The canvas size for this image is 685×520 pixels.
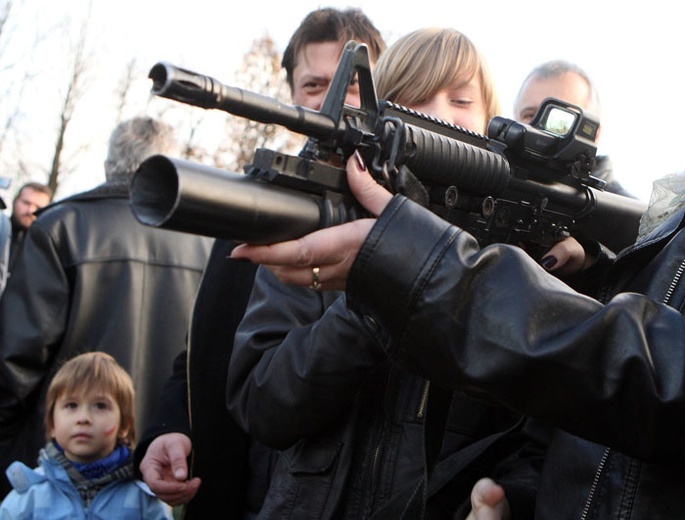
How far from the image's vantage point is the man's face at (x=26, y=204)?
8305mm

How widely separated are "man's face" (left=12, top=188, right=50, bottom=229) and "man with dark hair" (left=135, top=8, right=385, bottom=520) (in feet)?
19.4

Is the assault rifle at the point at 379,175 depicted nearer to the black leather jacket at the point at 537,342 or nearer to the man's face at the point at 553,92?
the black leather jacket at the point at 537,342

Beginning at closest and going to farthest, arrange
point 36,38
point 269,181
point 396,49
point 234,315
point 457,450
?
point 269,181
point 457,450
point 396,49
point 234,315
point 36,38

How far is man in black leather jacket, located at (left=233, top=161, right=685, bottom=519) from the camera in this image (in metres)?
1.36

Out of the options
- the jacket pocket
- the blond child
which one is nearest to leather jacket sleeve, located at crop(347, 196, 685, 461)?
the jacket pocket

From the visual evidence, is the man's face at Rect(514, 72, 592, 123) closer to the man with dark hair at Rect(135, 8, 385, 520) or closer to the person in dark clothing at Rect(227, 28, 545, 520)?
the man with dark hair at Rect(135, 8, 385, 520)

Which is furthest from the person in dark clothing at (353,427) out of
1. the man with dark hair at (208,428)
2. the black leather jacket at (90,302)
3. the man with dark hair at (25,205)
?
the man with dark hair at (25,205)

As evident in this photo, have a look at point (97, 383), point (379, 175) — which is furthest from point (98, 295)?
point (379, 175)

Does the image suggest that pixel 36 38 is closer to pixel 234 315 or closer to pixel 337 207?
pixel 234 315

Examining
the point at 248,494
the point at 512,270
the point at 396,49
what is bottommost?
the point at 248,494

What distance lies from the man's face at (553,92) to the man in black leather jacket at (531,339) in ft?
8.65

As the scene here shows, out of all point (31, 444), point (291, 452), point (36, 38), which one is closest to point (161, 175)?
point (291, 452)

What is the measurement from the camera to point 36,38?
58.9 ft

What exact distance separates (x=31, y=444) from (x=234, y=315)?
4.97ft
